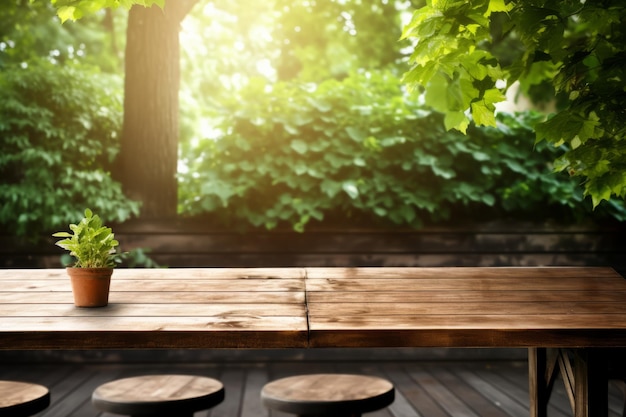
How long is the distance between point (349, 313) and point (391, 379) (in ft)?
11.0

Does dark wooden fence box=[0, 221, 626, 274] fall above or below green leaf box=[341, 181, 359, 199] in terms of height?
below

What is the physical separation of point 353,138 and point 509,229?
1700mm

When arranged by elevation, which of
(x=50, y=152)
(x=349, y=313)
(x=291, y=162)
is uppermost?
(x=50, y=152)

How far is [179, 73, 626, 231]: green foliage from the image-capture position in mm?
A: 5980

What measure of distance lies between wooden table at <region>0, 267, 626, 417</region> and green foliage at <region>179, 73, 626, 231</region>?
271 centimetres

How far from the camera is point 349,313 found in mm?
2496

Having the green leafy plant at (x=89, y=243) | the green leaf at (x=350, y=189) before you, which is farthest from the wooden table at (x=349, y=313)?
the green leaf at (x=350, y=189)

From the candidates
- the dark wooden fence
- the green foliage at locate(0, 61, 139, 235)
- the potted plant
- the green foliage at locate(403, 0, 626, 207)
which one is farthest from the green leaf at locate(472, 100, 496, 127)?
the green foliage at locate(0, 61, 139, 235)

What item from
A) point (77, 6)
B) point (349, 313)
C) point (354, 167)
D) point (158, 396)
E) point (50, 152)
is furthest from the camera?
point (354, 167)

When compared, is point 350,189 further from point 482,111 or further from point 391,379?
point 482,111

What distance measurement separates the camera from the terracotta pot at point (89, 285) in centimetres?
260

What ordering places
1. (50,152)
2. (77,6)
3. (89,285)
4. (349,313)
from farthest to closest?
(50,152)
(77,6)
(89,285)
(349,313)

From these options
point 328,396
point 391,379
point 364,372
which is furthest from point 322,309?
point 364,372

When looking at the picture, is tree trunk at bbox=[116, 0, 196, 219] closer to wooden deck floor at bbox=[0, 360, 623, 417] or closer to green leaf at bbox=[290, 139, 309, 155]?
green leaf at bbox=[290, 139, 309, 155]
